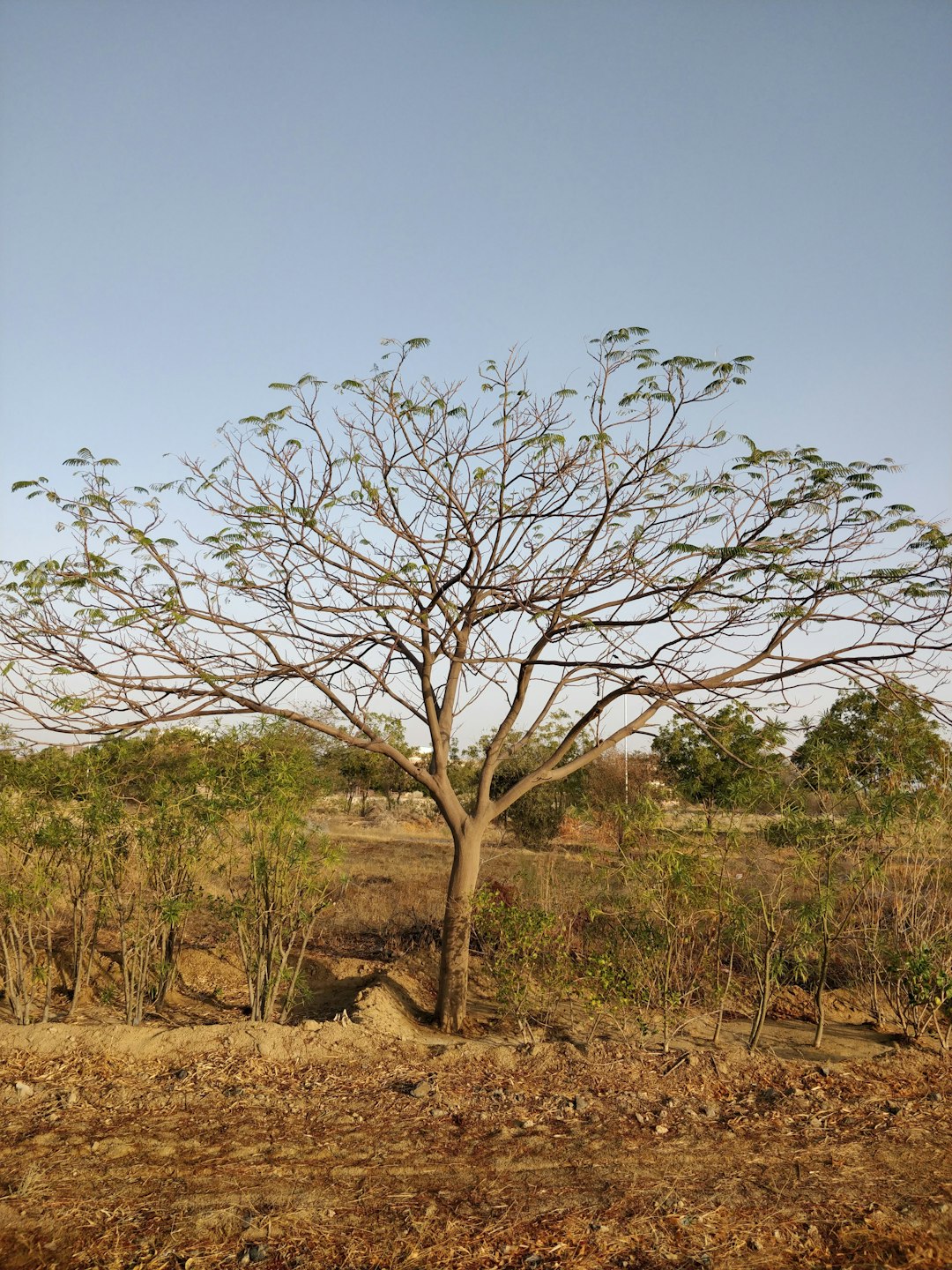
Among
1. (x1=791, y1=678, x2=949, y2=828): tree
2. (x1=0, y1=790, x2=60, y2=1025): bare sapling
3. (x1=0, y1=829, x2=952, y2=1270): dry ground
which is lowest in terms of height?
(x1=0, y1=829, x2=952, y2=1270): dry ground

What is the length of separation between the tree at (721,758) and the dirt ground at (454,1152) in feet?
6.27

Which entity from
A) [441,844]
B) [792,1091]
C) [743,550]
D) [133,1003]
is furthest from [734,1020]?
[441,844]

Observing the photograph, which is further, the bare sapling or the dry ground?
the bare sapling

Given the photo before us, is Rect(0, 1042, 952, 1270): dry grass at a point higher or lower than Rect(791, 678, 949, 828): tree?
lower

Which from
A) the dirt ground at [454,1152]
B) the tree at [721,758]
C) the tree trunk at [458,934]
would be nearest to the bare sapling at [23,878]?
the dirt ground at [454,1152]

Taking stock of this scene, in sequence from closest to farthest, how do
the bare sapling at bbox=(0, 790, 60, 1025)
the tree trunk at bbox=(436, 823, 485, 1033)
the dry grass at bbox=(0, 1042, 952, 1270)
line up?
1. the dry grass at bbox=(0, 1042, 952, 1270)
2. the bare sapling at bbox=(0, 790, 60, 1025)
3. the tree trunk at bbox=(436, 823, 485, 1033)

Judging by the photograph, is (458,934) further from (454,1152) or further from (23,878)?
(23,878)

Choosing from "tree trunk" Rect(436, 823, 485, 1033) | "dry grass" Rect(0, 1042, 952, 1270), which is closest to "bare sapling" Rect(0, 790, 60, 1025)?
"dry grass" Rect(0, 1042, 952, 1270)

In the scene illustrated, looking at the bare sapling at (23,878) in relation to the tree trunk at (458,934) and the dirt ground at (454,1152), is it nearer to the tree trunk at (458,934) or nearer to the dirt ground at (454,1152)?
the dirt ground at (454,1152)

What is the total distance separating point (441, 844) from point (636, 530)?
66.8ft

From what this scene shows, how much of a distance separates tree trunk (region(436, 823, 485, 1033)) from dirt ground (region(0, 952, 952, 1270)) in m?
0.70

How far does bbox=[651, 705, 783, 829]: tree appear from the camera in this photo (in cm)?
676

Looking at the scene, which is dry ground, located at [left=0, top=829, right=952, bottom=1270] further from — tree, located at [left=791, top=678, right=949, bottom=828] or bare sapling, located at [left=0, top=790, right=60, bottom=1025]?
tree, located at [left=791, top=678, right=949, bottom=828]

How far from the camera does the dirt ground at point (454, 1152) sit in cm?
335
